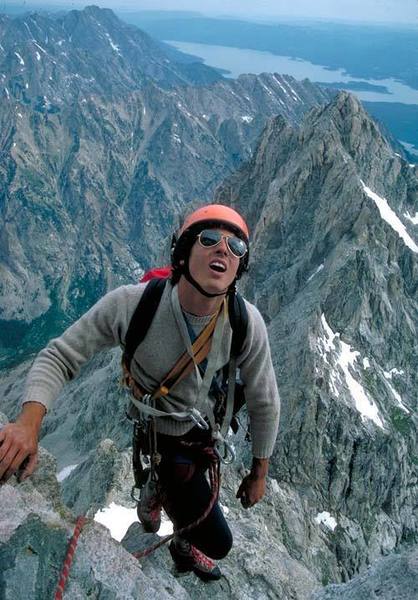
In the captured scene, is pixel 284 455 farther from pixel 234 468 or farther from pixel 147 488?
pixel 147 488

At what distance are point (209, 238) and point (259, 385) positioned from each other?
2.33m

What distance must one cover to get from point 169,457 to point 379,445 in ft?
178

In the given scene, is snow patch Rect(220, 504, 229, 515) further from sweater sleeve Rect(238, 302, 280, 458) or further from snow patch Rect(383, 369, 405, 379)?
snow patch Rect(383, 369, 405, 379)

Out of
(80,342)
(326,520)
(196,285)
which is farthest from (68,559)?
(326,520)

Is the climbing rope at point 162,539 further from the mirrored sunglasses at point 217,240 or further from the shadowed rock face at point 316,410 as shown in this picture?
the mirrored sunglasses at point 217,240

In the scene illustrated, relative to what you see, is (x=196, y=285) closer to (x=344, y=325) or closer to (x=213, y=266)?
(x=213, y=266)

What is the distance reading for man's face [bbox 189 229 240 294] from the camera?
20.4 feet

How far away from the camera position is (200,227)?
6.45 meters

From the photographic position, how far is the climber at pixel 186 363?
623cm

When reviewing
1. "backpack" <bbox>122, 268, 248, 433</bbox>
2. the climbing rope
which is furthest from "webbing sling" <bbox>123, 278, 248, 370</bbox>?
the climbing rope

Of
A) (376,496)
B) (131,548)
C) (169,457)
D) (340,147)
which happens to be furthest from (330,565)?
(340,147)

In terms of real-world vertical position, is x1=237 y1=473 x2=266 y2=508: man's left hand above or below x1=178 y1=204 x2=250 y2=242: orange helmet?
→ below

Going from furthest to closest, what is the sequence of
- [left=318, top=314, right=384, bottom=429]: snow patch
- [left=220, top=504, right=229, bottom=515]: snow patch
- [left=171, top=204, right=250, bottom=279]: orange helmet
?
[left=318, top=314, right=384, bottom=429]: snow patch < [left=220, top=504, right=229, bottom=515]: snow patch < [left=171, top=204, right=250, bottom=279]: orange helmet

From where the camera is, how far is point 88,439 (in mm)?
72625
